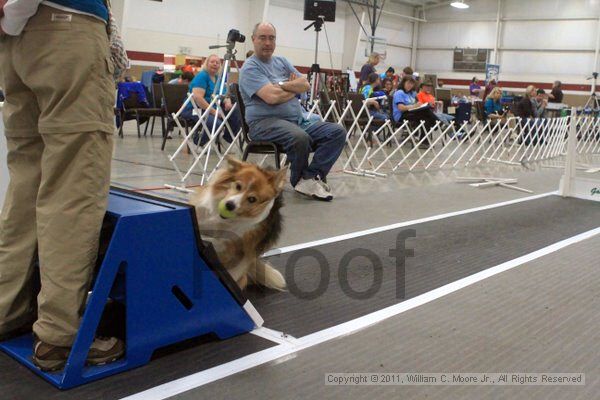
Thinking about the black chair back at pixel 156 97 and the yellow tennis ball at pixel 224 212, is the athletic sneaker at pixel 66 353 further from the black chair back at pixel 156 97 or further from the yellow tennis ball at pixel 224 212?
the black chair back at pixel 156 97

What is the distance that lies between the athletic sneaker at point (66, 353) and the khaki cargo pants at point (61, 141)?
3cm

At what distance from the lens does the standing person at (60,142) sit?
4.76ft

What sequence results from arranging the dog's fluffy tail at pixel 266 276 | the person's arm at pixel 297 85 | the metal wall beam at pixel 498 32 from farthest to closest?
the metal wall beam at pixel 498 32 → the person's arm at pixel 297 85 → the dog's fluffy tail at pixel 266 276

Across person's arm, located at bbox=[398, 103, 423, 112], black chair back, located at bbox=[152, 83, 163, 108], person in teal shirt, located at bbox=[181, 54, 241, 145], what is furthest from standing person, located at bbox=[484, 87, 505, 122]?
person in teal shirt, located at bbox=[181, 54, 241, 145]

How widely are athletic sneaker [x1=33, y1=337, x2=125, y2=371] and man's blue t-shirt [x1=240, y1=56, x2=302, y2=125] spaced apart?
288cm

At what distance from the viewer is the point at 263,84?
166 inches

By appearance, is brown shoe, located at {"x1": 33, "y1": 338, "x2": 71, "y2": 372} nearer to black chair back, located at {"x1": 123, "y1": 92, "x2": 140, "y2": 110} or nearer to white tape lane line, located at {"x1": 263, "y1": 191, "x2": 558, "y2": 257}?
white tape lane line, located at {"x1": 263, "y1": 191, "x2": 558, "y2": 257}

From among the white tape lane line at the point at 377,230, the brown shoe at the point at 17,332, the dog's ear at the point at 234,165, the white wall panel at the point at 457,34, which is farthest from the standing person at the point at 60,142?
the white wall panel at the point at 457,34

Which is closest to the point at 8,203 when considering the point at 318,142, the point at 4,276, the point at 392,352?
the point at 4,276

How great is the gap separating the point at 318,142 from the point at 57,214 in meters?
3.25

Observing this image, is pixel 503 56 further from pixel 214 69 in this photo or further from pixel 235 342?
pixel 235 342

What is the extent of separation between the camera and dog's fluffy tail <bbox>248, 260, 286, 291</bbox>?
2.38 metres

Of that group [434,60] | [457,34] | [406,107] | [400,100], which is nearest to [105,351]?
[406,107]

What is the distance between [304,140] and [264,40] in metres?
0.80
